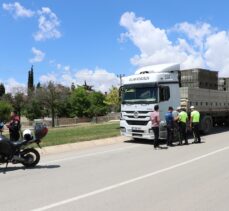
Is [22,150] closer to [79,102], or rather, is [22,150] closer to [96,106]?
[79,102]

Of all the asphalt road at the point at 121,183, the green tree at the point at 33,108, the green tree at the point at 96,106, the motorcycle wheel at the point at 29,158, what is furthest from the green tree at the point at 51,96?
the motorcycle wheel at the point at 29,158

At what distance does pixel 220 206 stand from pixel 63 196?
113 inches

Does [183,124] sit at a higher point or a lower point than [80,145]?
higher

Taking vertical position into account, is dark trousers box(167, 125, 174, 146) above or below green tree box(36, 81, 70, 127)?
below

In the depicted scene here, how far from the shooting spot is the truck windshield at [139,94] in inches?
749

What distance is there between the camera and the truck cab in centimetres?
1900

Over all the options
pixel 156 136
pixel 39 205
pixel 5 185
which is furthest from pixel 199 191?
pixel 156 136

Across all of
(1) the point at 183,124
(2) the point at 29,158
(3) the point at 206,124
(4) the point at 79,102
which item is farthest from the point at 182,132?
(4) the point at 79,102

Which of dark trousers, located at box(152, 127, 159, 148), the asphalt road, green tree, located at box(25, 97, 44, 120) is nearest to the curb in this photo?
the asphalt road

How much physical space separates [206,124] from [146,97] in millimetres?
5804

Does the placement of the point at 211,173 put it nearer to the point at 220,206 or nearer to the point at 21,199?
the point at 220,206

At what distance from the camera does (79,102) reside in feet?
251

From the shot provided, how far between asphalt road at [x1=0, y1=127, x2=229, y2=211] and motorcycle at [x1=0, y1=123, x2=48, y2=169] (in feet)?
0.93

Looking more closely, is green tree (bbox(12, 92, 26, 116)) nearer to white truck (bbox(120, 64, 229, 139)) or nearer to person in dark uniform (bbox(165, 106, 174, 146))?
white truck (bbox(120, 64, 229, 139))
